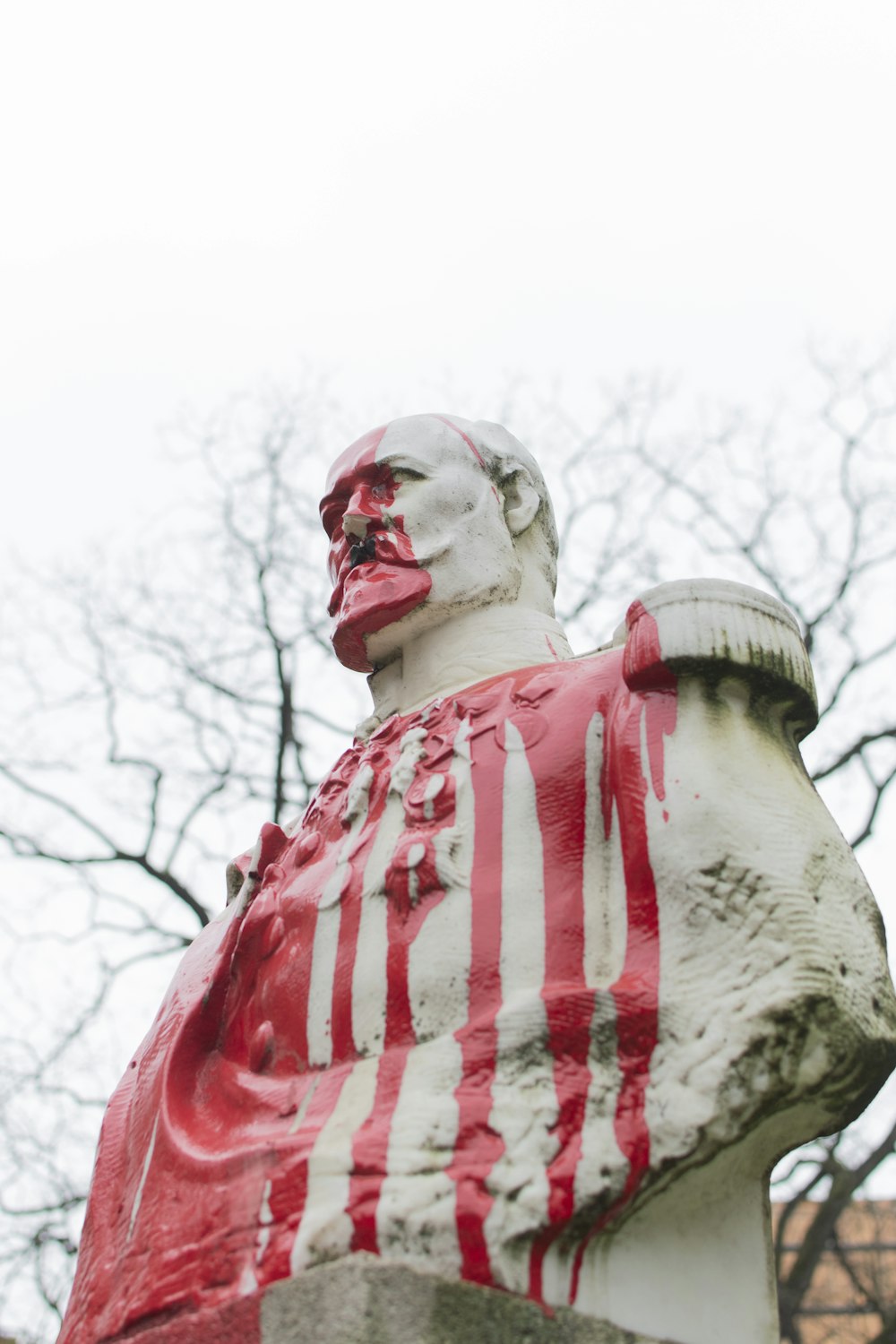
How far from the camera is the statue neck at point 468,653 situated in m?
3.38

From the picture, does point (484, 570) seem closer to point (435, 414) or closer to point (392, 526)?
point (392, 526)

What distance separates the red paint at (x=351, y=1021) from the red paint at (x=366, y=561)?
280mm

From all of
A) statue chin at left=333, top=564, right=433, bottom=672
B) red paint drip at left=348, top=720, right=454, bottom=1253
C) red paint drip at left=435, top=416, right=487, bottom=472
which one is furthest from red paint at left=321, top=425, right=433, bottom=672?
red paint drip at left=348, top=720, right=454, bottom=1253

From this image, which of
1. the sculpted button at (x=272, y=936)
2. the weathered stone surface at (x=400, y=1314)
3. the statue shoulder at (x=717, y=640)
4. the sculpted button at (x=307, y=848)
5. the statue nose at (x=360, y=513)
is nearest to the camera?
the weathered stone surface at (x=400, y=1314)

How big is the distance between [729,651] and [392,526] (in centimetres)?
105

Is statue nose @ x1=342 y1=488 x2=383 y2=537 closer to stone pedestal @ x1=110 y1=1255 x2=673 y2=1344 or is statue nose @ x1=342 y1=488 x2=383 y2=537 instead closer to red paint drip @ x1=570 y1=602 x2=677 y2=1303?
red paint drip @ x1=570 y1=602 x2=677 y2=1303

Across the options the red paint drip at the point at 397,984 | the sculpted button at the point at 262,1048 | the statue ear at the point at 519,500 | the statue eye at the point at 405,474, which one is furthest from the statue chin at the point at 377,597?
the sculpted button at the point at 262,1048

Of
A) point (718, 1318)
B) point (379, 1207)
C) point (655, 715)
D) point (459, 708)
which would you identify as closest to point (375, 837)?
point (459, 708)

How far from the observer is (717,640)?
2715mm

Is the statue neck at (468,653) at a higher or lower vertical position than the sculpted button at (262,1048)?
higher

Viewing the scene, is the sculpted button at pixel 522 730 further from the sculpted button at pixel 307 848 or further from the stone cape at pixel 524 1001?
the sculpted button at pixel 307 848

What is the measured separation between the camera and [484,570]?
3492mm

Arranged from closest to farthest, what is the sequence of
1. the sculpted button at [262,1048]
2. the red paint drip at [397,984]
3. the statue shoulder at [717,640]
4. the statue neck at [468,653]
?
the red paint drip at [397,984] < the statue shoulder at [717,640] < the sculpted button at [262,1048] < the statue neck at [468,653]

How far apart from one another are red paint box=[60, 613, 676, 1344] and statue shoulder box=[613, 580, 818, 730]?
1 centimetres
